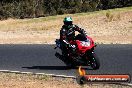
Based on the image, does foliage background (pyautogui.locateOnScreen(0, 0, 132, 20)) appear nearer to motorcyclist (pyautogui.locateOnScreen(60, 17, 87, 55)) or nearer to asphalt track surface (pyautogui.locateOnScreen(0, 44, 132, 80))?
asphalt track surface (pyautogui.locateOnScreen(0, 44, 132, 80))

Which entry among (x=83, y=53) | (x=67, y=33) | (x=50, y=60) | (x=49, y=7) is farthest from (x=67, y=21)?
(x=49, y=7)

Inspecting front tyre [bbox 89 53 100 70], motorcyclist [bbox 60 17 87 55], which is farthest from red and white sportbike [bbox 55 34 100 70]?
motorcyclist [bbox 60 17 87 55]

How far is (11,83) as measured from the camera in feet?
46.4

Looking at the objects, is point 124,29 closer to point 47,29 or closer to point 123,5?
point 47,29

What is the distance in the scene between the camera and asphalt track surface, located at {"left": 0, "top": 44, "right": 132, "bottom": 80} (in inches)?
614

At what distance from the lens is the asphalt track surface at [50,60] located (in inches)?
614

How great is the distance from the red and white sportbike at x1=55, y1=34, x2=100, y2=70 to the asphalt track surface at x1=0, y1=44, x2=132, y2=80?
0.30 meters

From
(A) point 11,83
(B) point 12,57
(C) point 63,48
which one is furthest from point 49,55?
(A) point 11,83

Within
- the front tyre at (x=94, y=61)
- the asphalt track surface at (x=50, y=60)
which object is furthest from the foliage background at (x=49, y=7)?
the front tyre at (x=94, y=61)

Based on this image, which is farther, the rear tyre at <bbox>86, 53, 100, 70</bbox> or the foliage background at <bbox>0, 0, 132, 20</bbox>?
the foliage background at <bbox>0, 0, 132, 20</bbox>

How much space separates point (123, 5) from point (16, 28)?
15.0 m

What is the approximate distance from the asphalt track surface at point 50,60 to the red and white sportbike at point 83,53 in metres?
0.30

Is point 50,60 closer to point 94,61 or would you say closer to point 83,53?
point 83,53

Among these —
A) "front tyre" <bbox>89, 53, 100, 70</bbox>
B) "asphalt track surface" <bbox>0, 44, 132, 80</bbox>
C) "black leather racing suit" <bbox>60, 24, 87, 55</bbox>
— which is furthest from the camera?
"black leather racing suit" <bbox>60, 24, 87, 55</bbox>
